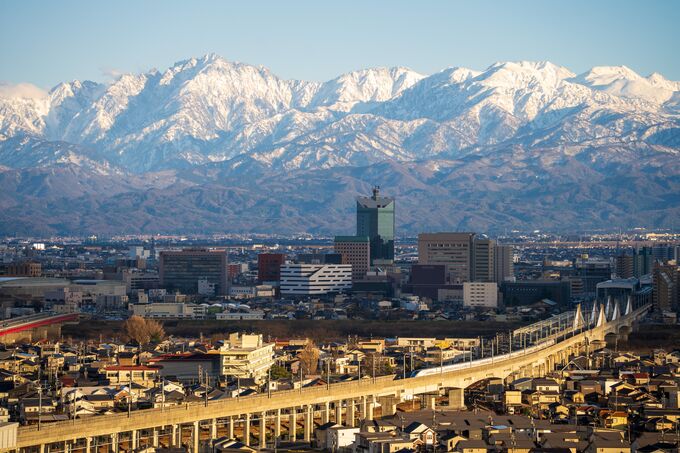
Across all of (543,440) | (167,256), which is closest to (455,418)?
(543,440)

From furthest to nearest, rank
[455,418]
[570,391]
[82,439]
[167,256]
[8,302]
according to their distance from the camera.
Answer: [167,256] → [8,302] → [570,391] → [455,418] → [82,439]

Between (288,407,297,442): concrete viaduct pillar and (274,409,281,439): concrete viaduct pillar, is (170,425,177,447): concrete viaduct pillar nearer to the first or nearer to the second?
(274,409,281,439): concrete viaduct pillar

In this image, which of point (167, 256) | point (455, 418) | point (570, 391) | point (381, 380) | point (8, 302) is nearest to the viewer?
point (455, 418)

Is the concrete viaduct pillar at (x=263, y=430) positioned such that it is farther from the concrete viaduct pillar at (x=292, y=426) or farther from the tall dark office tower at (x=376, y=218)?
the tall dark office tower at (x=376, y=218)

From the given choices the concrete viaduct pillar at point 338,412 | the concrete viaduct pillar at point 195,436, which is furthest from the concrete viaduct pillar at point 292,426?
the concrete viaduct pillar at point 195,436

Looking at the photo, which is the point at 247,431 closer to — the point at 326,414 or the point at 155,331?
the point at 326,414

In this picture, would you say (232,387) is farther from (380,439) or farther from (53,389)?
(380,439)

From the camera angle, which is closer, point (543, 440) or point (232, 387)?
point (543, 440)
